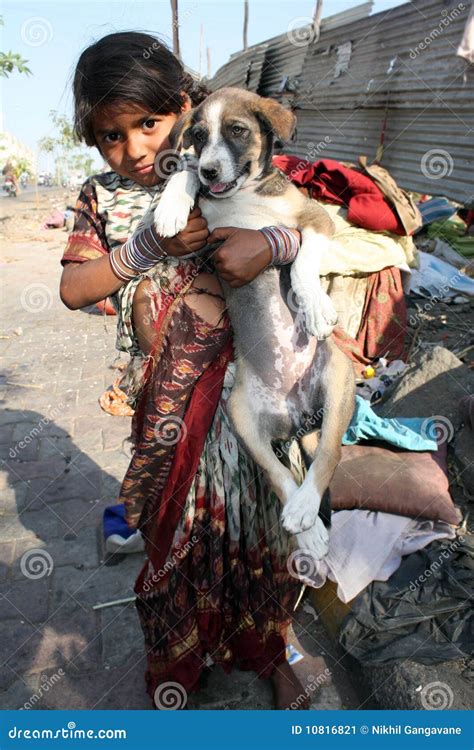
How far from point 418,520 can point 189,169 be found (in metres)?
2.19

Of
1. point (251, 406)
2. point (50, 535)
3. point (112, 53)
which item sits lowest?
point (50, 535)

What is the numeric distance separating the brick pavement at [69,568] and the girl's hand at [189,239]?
1977 mm

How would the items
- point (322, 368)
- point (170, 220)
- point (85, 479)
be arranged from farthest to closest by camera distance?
1. point (85, 479)
2. point (322, 368)
3. point (170, 220)

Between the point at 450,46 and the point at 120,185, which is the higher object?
the point at 450,46

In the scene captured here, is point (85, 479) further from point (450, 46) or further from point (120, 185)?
point (450, 46)

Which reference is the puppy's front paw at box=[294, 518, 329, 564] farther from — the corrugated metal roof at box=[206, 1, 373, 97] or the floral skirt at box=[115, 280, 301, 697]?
the corrugated metal roof at box=[206, 1, 373, 97]

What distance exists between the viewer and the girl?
72.4 inches

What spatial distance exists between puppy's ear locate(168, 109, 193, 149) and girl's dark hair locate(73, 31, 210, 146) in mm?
64

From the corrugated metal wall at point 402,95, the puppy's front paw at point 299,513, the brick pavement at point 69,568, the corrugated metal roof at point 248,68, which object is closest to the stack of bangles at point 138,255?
the puppy's front paw at point 299,513

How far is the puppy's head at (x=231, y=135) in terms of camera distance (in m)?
2.07

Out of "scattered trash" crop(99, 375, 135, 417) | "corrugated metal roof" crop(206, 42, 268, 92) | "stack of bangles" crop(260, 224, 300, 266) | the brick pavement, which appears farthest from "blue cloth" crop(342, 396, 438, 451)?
"corrugated metal roof" crop(206, 42, 268, 92)

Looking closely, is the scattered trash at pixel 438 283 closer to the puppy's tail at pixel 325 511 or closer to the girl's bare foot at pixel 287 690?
the puppy's tail at pixel 325 511

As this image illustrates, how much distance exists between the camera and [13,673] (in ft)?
8.79

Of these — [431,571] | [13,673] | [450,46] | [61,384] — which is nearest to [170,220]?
[431,571]
